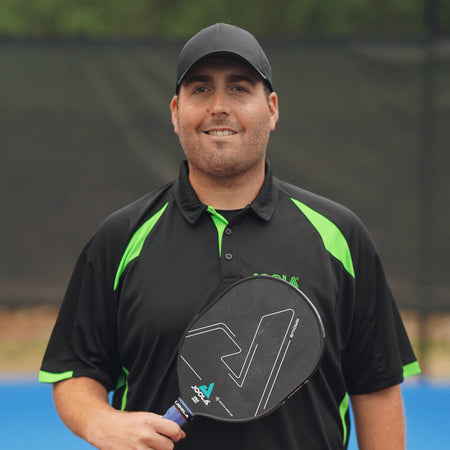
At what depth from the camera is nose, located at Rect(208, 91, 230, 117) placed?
7.00 ft

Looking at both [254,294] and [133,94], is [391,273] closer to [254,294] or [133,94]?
[133,94]

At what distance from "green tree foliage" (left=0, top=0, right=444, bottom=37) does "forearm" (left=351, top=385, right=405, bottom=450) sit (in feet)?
28.7

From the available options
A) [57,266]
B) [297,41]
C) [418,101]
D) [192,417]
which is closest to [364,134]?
[418,101]

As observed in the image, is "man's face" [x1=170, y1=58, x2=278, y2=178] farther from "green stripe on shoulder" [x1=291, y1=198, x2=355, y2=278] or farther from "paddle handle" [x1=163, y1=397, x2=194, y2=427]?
"paddle handle" [x1=163, y1=397, x2=194, y2=427]

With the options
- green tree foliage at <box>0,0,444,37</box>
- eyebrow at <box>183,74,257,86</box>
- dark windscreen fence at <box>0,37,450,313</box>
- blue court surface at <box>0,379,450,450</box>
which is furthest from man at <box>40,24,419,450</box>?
green tree foliage at <box>0,0,444,37</box>

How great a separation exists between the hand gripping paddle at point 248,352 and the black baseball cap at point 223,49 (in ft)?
2.02

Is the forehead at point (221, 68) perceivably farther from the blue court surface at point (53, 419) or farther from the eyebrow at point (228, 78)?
the blue court surface at point (53, 419)

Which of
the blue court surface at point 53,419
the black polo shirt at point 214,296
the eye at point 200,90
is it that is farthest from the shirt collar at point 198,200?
the blue court surface at point 53,419

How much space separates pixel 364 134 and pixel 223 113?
330 cm

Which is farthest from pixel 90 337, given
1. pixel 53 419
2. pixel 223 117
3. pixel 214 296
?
pixel 53 419

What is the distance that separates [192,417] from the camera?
1.97m

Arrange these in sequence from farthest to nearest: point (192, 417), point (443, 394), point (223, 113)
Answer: point (443, 394)
point (223, 113)
point (192, 417)

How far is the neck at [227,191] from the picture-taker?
2.23m

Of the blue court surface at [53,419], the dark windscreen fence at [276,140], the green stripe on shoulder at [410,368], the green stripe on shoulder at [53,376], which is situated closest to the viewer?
the green stripe on shoulder at [53,376]
